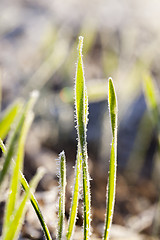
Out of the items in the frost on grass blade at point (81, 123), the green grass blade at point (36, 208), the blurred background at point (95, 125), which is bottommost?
the green grass blade at point (36, 208)

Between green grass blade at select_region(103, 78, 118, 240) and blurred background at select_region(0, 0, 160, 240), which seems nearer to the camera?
green grass blade at select_region(103, 78, 118, 240)

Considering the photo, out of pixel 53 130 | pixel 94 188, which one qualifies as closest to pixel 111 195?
pixel 94 188

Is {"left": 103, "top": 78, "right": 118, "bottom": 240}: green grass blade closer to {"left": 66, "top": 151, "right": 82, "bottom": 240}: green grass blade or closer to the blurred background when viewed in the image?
{"left": 66, "top": 151, "right": 82, "bottom": 240}: green grass blade

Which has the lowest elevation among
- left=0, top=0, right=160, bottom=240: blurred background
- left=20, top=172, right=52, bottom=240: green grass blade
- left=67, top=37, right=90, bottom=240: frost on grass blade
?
left=20, top=172, right=52, bottom=240: green grass blade

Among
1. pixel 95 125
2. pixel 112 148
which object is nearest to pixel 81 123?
pixel 112 148

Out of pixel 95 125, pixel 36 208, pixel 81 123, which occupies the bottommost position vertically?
pixel 36 208

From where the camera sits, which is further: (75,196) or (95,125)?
(95,125)

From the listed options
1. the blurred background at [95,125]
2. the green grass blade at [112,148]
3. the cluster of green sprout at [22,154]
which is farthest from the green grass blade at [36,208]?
the blurred background at [95,125]

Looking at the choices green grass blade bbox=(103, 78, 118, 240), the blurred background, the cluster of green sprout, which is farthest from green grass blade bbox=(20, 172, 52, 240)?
the blurred background

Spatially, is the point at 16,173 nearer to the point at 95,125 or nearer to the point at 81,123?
the point at 81,123

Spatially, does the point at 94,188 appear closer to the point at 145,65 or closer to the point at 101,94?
the point at 101,94

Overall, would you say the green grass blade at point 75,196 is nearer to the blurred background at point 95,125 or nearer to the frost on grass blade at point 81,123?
the frost on grass blade at point 81,123
